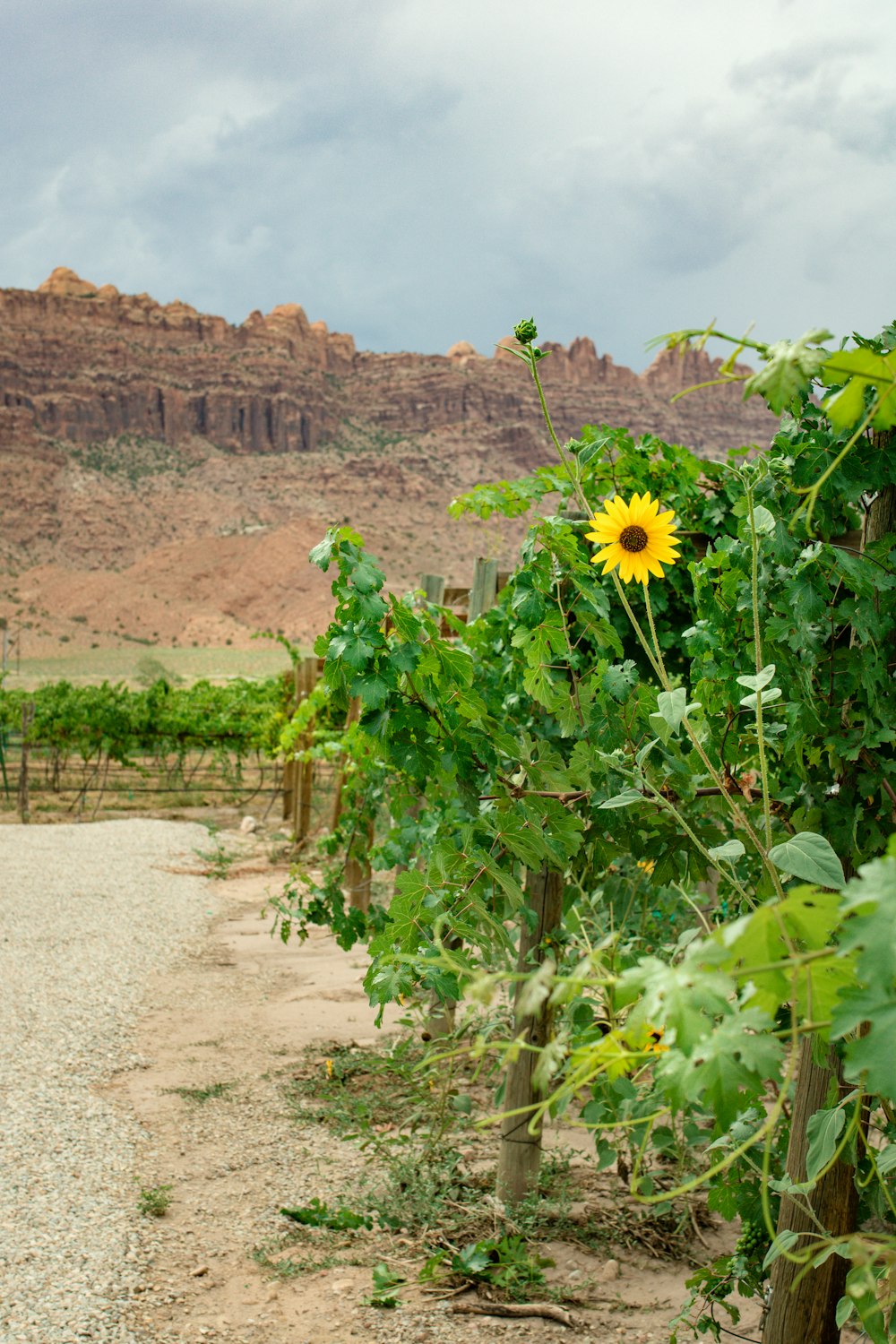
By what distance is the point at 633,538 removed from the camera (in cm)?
126

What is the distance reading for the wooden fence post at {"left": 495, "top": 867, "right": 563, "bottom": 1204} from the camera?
8.58ft

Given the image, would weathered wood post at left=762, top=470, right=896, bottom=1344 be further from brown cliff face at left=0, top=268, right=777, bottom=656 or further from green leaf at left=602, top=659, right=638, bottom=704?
brown cliff face at left=0, top=268, right=777, bottom=656

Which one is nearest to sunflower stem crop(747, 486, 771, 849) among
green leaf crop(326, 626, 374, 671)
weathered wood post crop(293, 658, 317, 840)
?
A: green leaf crop(326, 626, 374, 671)

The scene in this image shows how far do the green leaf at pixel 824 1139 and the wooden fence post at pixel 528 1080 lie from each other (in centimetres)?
139

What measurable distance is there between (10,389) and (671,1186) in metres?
80.4

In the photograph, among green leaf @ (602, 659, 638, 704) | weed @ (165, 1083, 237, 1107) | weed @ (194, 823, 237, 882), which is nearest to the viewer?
green leaf @ (602, 659, 638, 704)

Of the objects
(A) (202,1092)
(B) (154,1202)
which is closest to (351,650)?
(B) (154,1202)

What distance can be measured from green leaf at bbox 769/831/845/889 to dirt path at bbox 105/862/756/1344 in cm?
165

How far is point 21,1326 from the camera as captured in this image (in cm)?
220

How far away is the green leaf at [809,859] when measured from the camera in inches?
38.1

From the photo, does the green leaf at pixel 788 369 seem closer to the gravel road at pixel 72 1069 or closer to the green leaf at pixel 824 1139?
the green leaf at pixel 824 1139

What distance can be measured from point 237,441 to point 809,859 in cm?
7563

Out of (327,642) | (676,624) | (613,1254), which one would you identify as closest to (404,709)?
(327,642)

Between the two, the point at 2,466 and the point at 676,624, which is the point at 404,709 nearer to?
the point at 676,624
